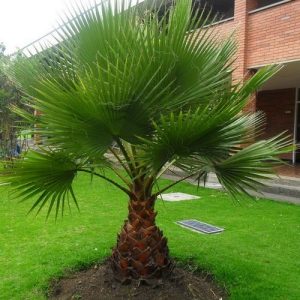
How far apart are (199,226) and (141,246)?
126 inches

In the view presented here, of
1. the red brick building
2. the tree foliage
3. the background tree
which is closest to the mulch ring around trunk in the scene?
the tree foliage

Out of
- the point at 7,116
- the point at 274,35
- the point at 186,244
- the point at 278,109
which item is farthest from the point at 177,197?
the point at 278,109

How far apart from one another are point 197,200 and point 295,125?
8.42 m

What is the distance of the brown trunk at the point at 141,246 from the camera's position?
12.4ft

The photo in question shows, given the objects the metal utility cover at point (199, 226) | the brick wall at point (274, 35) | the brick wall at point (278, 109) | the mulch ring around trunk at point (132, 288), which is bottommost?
the mulch ring around trunk at point (132, 288)

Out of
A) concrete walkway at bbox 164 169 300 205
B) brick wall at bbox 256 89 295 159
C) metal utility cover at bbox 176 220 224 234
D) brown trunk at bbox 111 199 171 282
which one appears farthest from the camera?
brick wall at bbox 256 89 295 159

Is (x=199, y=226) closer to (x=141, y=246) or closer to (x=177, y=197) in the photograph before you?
(x=177, y=197)

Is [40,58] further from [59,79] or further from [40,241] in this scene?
[40,241]

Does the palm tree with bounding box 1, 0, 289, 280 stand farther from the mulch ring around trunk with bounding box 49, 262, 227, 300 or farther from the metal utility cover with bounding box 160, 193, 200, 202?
the metal utility cover with bounding box 160, 193, 200, 202

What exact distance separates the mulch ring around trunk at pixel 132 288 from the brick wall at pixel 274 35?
22.0 ft

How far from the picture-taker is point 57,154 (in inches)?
132

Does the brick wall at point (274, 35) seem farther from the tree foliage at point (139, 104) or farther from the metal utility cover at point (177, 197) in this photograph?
the tree foliage at point (139, 104)

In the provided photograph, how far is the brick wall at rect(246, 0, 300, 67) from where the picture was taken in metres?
9.48

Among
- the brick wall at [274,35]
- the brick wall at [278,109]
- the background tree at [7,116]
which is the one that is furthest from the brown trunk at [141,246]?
the brick wall at [278,109]
